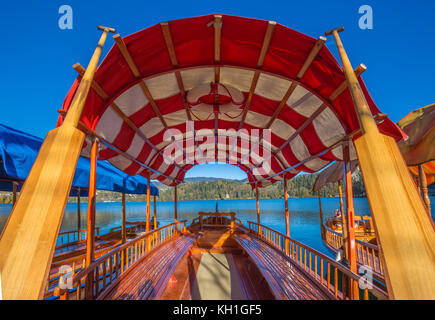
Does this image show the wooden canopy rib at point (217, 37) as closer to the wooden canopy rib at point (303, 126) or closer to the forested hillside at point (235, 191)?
the wooden canopy rib at point (303, 126)

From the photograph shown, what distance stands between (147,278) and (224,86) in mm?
4106

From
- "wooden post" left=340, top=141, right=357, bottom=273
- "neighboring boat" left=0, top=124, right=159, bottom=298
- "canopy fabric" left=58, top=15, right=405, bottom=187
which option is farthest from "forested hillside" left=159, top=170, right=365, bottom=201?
"wooden post" left=340, top=141, right=357, bottom=273

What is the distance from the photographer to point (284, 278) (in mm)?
3943

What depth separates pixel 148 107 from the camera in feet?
14.4

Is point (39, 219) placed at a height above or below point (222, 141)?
below

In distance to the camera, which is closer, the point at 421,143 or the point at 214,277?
the point at 421,143

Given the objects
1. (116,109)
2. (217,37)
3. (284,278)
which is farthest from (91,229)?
(284,278)

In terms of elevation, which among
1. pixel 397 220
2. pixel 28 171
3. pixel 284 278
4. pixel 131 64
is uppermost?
pixel 131 64

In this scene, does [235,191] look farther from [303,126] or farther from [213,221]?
[303,126]

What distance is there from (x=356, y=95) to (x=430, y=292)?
70 centimetres

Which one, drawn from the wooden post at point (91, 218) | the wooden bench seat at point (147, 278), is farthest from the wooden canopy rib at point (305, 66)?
the wooden bench seat at point (147, 278)

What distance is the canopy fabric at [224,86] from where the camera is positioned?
2762 mm

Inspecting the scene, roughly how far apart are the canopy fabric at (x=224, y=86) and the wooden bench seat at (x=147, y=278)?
2612 mm
